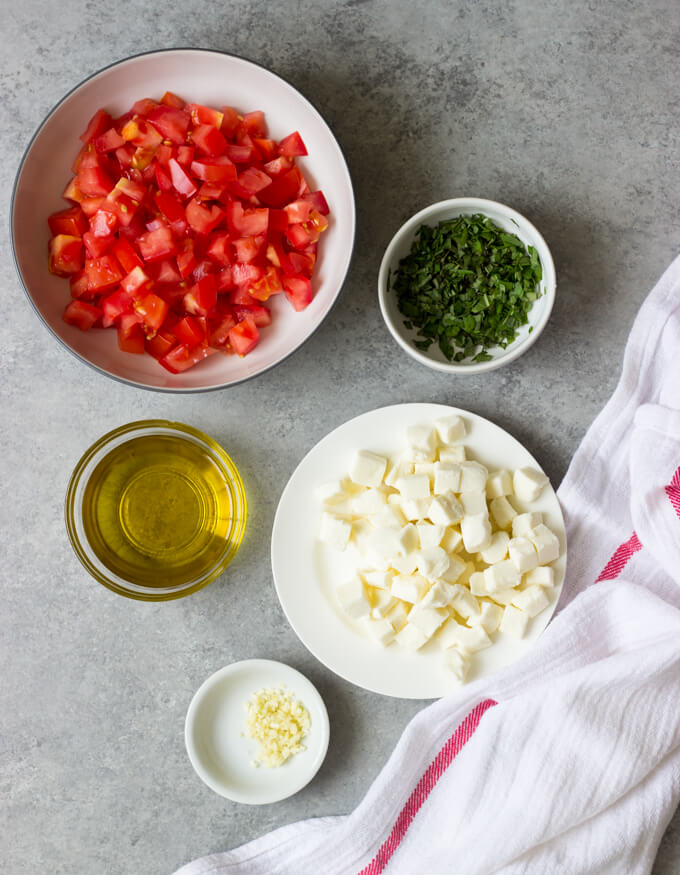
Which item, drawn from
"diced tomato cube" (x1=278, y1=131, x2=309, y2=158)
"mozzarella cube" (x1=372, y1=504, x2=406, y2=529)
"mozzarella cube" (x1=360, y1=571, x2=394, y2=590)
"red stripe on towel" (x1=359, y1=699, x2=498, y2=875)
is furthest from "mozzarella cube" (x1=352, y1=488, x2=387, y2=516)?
"diced tomato cube" (x1=278, y1=131, x2=309, y2=158)

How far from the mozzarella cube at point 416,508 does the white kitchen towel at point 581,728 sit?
0.29m

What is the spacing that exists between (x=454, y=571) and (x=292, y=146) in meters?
0.87

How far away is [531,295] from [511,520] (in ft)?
1.44

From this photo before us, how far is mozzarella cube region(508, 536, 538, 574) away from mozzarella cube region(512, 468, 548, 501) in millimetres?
87

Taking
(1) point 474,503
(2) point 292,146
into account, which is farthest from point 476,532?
(2) point 292,146

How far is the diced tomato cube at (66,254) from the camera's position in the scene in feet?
A: 4.33

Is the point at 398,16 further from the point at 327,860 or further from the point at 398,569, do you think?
the point at 327,860

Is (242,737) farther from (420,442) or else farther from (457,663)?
(420,442)

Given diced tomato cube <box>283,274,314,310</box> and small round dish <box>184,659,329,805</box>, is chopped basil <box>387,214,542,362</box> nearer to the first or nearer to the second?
diced tomato cube <box>283,274,314,310</box>

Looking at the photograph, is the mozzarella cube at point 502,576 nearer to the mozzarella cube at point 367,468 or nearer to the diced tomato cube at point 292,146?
the mozzarella cube at point 367,468

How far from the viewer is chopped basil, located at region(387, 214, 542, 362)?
139cm

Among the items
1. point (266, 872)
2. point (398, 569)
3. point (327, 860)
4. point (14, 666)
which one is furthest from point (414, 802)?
point (14, 666)

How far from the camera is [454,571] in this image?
4.59ft

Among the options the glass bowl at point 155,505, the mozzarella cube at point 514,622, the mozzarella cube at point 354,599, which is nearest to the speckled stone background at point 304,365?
the glass bowl at point 155,505
